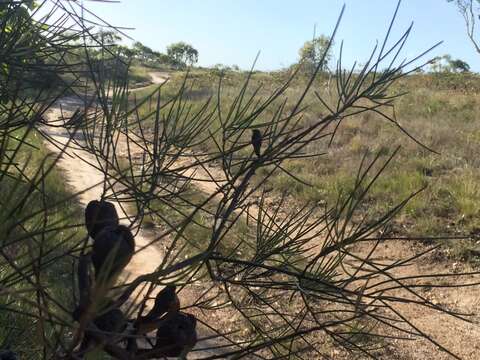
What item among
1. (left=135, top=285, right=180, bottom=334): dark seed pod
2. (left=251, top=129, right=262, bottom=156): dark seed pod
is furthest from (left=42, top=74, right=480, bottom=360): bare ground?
(left=135, top=285, right=180, bottom=334): dark seed pod

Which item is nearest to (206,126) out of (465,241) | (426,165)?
(465,241)

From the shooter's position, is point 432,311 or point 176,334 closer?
point 176,334

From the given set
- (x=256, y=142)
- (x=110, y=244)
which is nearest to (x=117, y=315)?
(x=110, y=244)

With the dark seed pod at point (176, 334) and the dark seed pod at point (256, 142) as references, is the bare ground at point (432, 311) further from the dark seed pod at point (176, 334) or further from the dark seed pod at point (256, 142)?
the dark seed pod at point (176, 334)

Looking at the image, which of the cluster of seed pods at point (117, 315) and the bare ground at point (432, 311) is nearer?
the cluster of seed pods at point (117, 315)

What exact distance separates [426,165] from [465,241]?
11.6 feet

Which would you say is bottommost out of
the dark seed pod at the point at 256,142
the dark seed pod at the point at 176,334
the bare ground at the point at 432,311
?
the bare ground at the point at 432,311

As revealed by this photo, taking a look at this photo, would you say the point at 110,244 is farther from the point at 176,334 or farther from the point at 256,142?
the point at 256,142

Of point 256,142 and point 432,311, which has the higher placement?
point 256,142

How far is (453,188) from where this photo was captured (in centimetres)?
937

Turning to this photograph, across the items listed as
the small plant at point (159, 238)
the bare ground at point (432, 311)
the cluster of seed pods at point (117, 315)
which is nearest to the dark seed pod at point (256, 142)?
the small plant at point (159, 238)

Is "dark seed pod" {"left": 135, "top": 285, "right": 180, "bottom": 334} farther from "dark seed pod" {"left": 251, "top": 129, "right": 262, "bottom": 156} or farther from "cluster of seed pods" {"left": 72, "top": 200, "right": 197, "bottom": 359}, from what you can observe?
"dark seed pod" {"left": 251, "top": 129, "right": 262, "bottom": 156}

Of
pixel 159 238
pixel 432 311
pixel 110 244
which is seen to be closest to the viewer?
pixel 159 238

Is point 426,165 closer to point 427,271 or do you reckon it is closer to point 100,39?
point 427,271
